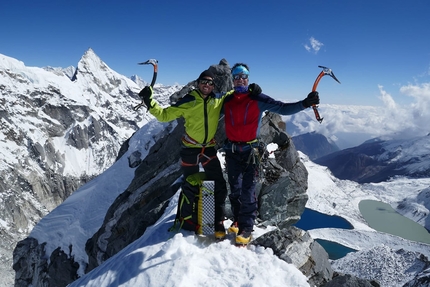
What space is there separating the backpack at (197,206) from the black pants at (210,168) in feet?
0.55

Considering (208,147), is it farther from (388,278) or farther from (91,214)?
(388,278)

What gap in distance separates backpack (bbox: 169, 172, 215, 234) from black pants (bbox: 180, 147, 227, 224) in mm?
167

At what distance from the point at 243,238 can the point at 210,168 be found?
248cm

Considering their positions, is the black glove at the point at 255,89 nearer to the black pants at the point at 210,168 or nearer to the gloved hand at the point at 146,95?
the black pants at the point at 210,168

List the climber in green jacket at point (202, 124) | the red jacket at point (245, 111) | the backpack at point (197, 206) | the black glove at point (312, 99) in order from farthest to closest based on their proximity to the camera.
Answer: the backpack at point (197, 206)
the climber in green jacket at point (202, 124)
the red jacket at point (245, 111)
the black glove at point (312, 99)

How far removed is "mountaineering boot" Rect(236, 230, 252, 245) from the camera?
871 centimetres

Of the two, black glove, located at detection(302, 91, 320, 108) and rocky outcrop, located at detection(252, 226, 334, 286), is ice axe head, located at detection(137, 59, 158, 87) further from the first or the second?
rocky outcrop, located at detection(252, 226, 334, 286)

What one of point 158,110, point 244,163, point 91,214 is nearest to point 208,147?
point 244,163

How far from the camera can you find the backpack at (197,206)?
30.9 feet

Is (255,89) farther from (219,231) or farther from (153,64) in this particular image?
(219,231)

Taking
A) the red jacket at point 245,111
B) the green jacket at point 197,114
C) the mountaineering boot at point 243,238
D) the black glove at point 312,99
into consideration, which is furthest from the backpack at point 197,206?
the black glove at point 312,99

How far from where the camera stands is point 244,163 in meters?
9.48

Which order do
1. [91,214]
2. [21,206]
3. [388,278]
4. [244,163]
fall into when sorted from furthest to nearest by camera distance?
1. [21,206]
2. [388,278]
3. [91,214]
4. [244,163]

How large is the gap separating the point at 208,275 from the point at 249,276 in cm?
106
